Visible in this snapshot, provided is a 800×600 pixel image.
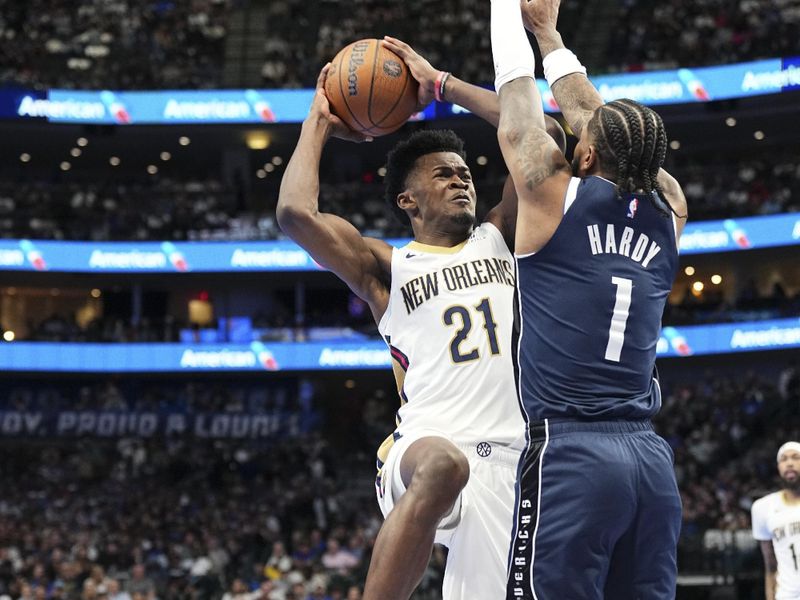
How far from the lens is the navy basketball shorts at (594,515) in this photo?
Result: 3922 mm

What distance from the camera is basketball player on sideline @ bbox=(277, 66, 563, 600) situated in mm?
4789

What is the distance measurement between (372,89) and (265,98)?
23587 millimetres

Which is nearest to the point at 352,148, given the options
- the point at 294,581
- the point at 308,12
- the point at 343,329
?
the point at 308,12

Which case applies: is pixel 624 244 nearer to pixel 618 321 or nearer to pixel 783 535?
pixel 618 321

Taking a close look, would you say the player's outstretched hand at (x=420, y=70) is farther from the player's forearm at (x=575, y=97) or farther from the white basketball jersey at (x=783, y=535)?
the white basketball jersey at (x=783, y=535)

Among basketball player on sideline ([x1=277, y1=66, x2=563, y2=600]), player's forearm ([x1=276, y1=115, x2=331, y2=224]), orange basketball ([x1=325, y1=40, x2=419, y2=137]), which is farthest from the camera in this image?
orange basketball ([x1=325, y1=40, x2=419, y2=137])

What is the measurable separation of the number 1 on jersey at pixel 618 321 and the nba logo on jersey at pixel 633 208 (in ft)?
0.74

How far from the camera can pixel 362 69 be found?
5.83 metres

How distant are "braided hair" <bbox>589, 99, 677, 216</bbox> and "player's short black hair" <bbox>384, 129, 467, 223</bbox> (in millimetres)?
1776

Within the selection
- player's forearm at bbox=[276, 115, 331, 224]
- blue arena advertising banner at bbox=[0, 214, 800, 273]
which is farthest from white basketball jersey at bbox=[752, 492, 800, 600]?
blue arena advertising banner at bbox=[0, 214, 800, 273]

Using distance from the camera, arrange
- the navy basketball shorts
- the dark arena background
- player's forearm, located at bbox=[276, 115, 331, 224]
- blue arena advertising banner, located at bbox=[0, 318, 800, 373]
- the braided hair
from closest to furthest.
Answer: the navy basketball shorts, the braided hair, player's forearm, located at bbox=[276, 115, 331, 224], the dark arena background, blue arena advertising banner, located at bbox=[0, 318, 800, 373]

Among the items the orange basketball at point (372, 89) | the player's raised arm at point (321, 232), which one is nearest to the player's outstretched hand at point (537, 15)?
the orange basketball at point (372, 89)

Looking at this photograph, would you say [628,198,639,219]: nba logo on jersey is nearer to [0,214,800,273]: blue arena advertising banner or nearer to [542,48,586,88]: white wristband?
[542,48,586,88]: white wristband

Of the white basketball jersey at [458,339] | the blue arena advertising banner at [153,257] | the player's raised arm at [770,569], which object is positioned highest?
the white basketball jersey at [458,339]
